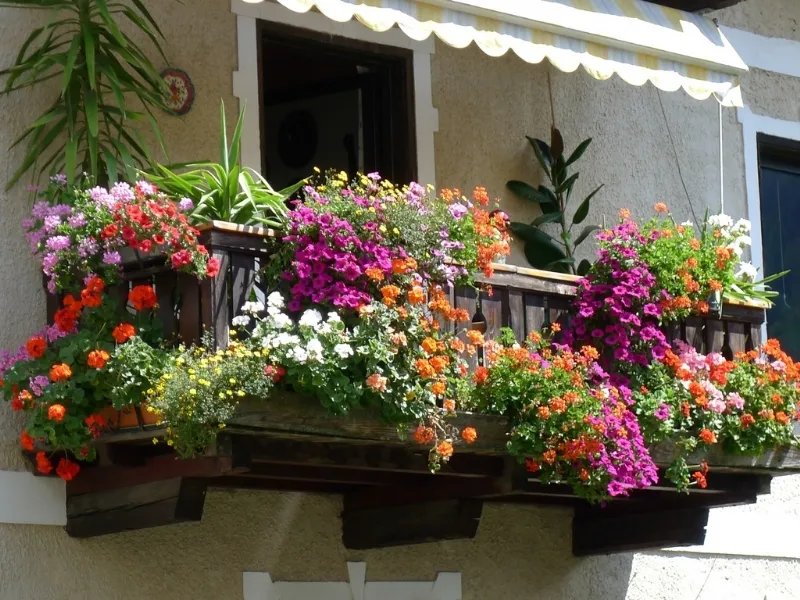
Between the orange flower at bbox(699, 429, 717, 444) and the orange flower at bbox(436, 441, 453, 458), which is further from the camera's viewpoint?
the orange flower at bbox(699, 429, 717, 444)

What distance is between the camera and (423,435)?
6.56m

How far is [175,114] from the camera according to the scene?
25.2 feet

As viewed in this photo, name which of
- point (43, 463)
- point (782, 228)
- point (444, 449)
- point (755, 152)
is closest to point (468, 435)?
point (444, 449)

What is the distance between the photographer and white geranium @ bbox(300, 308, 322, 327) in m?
6.27

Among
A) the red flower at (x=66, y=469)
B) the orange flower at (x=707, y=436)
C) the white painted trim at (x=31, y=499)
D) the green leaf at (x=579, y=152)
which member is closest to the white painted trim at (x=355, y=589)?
the white painted trim at (x=31, y=499)

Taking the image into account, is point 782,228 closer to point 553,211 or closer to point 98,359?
point 553,211

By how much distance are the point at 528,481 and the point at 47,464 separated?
85.4 inches

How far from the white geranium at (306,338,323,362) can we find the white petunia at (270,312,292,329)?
12 cm

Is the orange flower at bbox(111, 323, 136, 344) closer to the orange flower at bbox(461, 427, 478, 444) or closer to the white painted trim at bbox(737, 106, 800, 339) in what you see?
the orange flower at bbox(461, 427, 478, 444)

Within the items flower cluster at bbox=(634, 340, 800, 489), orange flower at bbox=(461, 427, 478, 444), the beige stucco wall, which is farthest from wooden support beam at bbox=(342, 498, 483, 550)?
orange flower at bbox=(461, 427, 478, 444)

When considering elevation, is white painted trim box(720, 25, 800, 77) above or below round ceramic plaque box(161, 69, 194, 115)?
above

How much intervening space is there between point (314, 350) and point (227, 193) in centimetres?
90

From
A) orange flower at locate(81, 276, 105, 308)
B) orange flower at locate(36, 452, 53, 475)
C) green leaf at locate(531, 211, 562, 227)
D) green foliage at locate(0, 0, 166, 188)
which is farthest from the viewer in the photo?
green leaf at locate(531, 211, 562, 227)

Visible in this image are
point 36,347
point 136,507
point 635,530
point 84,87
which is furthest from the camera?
point 635,530
